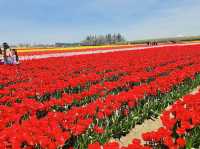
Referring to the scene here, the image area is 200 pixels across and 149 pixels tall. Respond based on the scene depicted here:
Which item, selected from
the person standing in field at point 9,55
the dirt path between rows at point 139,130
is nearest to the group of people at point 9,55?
the person standing in field at point 9,55

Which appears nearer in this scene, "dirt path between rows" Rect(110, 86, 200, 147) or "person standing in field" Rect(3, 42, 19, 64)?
"dirt path between rows" Rect(110, 86, 200, 147)

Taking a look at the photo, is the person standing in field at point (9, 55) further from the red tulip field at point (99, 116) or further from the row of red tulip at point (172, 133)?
the row of red tulip at point (172, 133)

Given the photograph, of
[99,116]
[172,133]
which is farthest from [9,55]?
[172,133]

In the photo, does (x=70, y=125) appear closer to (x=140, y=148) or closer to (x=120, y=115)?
(x=140, y=148)

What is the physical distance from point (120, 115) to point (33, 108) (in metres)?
2.04

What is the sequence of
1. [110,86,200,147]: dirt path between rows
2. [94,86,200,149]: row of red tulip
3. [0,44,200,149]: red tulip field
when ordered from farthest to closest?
1. [110,86,200,147]: dirt path between rows
2. [0,44,200,149]: red tulip field
3. [94,86,200,149]: row of red tulip

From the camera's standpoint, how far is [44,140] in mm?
5812

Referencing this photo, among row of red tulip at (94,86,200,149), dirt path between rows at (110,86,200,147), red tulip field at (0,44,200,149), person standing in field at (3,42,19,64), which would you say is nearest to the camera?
row of red tulip at (94,86,200,149)

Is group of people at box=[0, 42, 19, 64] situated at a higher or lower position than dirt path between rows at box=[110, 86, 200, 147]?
higher

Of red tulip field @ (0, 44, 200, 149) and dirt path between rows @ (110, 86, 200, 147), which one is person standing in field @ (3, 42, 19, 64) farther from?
dirt path between rows @ (110, 86, 200, 147)

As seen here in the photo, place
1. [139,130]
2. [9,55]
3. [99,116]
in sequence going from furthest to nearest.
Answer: [9,55], [139,130], [99,116]

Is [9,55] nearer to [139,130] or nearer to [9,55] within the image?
[9,55]

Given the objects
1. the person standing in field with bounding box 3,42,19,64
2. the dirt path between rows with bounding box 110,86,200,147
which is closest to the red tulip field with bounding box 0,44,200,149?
the dirt path between rows with bounding box 110,86,200,147

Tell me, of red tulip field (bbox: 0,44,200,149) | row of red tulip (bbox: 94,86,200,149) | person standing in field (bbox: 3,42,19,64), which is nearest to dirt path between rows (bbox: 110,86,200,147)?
red tulip field (bbox: 0,44,200,149)
